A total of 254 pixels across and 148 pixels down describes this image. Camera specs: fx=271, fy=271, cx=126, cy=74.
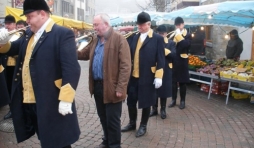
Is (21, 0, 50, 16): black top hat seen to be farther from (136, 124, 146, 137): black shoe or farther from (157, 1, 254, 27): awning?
(157, 1, 254, 27): awning

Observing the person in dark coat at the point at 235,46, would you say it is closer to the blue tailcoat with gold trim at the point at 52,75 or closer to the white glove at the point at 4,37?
the blue tailcoat with gold trim at the point at 52,75

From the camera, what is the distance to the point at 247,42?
11.6 meters

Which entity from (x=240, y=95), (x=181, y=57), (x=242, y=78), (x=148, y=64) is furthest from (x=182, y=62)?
(x=148, y=64)

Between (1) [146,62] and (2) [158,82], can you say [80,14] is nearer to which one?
(1) [146,62]

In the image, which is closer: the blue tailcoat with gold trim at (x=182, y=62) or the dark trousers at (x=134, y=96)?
the dark trousers at (x=134, y=96)

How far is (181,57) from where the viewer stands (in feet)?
21.6

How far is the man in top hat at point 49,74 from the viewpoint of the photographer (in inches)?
105

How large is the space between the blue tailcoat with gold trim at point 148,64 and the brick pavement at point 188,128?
0.73 meters

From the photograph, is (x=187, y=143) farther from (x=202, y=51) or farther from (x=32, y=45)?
(x=202, y=51)

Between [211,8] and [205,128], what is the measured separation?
345 centimetres

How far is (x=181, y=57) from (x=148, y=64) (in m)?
2.36

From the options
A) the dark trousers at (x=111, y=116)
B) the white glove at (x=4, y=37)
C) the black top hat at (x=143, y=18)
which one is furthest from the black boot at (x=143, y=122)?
the white glove at (x=4, y=37)

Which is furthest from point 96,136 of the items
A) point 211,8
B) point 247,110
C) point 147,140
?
point 211,8

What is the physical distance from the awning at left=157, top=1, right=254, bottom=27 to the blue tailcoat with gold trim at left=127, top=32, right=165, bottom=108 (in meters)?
3.06
